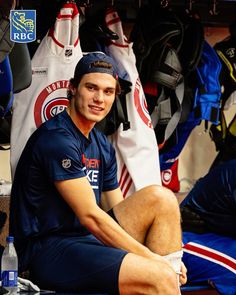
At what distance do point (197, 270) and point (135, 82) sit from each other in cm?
114

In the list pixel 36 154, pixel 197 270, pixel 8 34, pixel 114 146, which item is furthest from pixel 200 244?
pixel 8 34

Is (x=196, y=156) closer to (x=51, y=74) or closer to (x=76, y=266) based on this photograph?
(x=51, y=74)

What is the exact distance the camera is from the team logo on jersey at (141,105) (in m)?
6.64

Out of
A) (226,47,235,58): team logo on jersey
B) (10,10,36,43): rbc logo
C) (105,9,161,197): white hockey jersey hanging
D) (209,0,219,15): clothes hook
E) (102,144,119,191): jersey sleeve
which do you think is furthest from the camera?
(226,47,235,58): team logo on jersey

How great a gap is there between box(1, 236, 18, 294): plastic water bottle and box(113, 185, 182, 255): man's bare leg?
579 mm

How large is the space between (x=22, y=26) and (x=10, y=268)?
1.16 metres

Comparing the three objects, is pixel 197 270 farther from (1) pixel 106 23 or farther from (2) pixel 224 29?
(2) pixel 224 29

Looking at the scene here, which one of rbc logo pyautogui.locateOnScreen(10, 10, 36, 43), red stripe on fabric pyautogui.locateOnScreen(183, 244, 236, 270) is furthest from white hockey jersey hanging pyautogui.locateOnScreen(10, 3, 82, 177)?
red stripe on fabric pyautogui.locateOnScreen(183, 244, 236, 270)

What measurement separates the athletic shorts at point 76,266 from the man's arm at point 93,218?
0.07 meters

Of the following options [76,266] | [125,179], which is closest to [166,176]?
[125,179]

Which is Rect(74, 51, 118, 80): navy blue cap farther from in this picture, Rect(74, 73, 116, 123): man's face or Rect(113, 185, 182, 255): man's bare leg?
Rect(113, 185, 182, 255): man's bare leg

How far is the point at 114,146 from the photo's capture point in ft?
21.9

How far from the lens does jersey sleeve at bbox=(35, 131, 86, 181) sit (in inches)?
220

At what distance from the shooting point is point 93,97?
19.2ft
